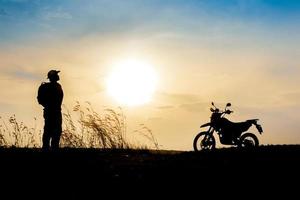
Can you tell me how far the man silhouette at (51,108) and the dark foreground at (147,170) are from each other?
7.82 ft

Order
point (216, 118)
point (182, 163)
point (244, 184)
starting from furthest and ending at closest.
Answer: point (216, 118) → point (182, 163) → point (244, 184)

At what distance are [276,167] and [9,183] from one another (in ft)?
15.7

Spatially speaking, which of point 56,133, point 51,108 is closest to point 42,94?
point 51,108

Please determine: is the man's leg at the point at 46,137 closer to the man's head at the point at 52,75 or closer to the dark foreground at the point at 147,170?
the man's head at the point at 52,75

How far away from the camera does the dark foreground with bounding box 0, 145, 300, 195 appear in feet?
25.8

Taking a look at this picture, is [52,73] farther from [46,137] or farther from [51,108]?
[46,137]

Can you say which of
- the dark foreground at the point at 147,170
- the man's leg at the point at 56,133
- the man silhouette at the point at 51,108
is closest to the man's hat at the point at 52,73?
the man silhouette at the point at 51,108

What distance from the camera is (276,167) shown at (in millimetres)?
8867

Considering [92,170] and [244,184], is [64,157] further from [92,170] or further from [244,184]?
[244,184]

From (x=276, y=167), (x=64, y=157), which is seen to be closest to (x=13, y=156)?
(x=64, y=157)

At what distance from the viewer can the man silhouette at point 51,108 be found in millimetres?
12930

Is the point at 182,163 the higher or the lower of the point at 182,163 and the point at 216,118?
the lower

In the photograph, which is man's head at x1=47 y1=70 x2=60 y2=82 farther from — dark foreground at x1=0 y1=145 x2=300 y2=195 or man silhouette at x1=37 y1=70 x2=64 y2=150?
dark foreground at x1=0 y1=145 x2=300 y2=195

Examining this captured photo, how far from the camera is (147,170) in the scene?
8.62 metres
